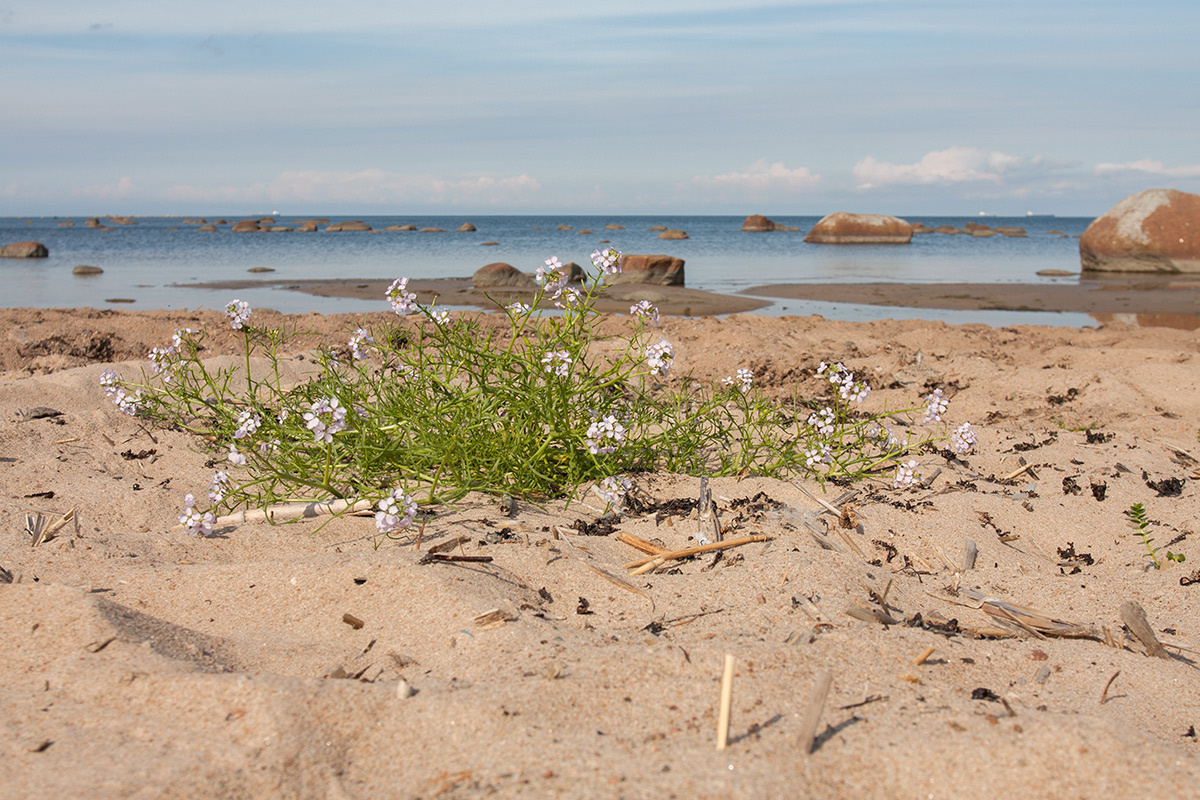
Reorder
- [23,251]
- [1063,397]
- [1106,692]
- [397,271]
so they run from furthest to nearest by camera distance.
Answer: [23,251], [397,271], [1063,397], [1106,692]

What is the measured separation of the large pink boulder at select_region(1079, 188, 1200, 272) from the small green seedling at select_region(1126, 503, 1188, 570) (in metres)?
17.9

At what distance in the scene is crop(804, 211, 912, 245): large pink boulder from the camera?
34125 millimetres

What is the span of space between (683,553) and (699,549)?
6 cm

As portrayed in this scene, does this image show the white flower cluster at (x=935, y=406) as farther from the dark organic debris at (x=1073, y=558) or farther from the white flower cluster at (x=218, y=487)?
the white flower cluster at (x=218, y=487)

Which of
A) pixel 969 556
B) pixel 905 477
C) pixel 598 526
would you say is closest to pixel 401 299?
pixel 598 526

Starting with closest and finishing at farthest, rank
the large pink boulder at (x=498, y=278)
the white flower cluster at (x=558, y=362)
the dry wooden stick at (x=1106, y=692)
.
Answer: the dry wooden stick at (x=1106, y=692)
the white flower cluster at (x=558, y=362)
the large pink boulder at (x=498, y=278)

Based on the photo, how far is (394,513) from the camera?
2547 millimetres

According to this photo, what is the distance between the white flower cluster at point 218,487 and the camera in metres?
2.87

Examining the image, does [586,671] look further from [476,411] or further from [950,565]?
[950,565]

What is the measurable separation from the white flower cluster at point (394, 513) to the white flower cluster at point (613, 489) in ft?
2.49

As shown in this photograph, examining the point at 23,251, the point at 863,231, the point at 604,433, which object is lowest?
the point at 604,433

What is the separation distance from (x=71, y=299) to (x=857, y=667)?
15033mm

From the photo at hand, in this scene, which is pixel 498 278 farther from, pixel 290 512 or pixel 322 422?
pixel 322 422

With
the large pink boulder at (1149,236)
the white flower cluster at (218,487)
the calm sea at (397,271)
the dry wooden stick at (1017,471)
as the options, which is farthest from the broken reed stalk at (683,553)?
the large pink boulder at (1149,236)
